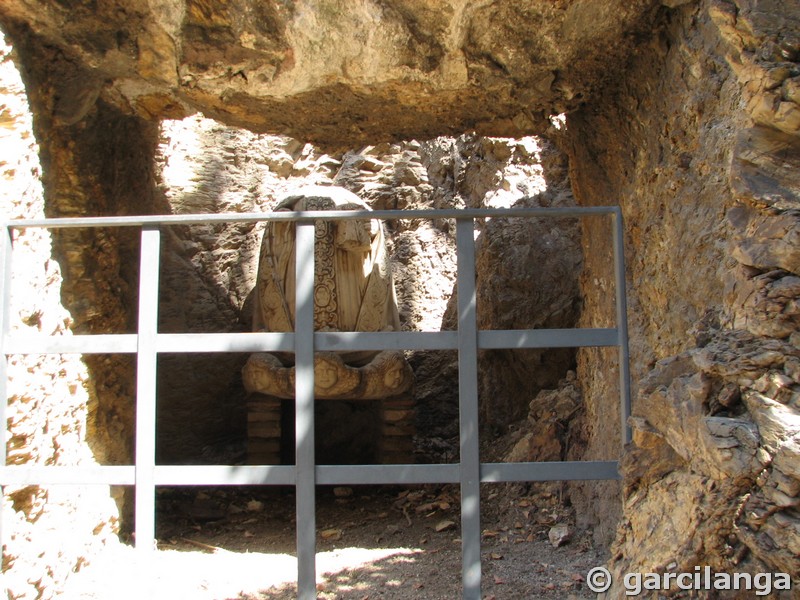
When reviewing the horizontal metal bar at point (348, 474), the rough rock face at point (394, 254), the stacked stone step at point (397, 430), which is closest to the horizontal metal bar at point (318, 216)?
the horizontal metal bar at point (348, 474)

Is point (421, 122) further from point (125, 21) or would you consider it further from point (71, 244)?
point (71, 244)

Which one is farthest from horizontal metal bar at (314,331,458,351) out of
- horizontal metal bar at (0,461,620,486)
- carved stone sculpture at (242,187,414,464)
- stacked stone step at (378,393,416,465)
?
stacked stone step at (378,393,416,465)

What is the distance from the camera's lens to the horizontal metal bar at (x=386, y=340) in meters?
2.20

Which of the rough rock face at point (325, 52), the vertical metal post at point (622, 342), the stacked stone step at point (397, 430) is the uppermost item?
the rough rock face at point (325, 52)

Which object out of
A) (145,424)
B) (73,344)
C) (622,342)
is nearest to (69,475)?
(145,424)

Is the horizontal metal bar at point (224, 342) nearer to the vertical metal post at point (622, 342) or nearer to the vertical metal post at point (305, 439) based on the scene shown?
the vertical metal post at point (305, 439)

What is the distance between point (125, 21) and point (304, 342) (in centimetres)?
161

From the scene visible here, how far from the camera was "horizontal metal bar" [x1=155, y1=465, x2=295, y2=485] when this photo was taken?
2.18 m

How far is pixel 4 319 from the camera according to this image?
230cm

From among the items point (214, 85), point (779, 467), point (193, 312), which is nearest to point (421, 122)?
point (214, 85)

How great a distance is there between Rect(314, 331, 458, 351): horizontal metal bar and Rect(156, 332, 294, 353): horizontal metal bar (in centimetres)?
11

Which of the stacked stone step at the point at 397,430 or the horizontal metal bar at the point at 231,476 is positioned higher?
the horizontal metal bar at the point at 231,476

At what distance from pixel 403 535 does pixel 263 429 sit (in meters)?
1.22

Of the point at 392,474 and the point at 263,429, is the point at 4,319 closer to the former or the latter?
the point at 392,474
